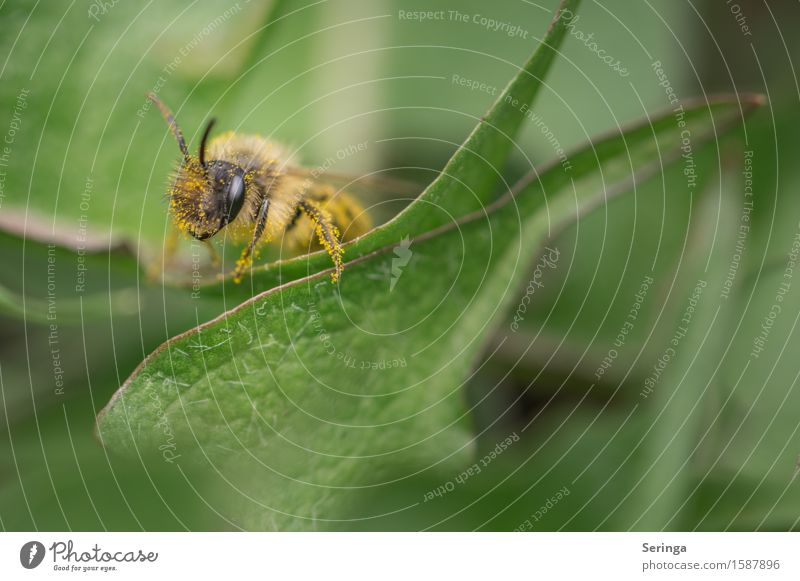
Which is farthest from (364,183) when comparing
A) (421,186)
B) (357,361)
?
(357,361)

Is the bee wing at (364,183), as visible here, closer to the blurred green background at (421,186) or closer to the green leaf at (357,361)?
the blurred green background at (421,186)

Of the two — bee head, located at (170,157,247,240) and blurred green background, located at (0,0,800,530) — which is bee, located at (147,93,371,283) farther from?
blurred green background, located at (0,0,800,530)

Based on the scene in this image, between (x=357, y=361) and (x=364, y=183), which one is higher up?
(x=364, y=183)

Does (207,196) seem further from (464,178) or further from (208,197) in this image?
(464,178)

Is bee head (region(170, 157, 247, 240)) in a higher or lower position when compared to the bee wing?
lower

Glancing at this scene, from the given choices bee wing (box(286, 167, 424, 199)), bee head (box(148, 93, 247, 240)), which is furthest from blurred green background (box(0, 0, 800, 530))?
bee head (box(148, 93, 247, 240))
